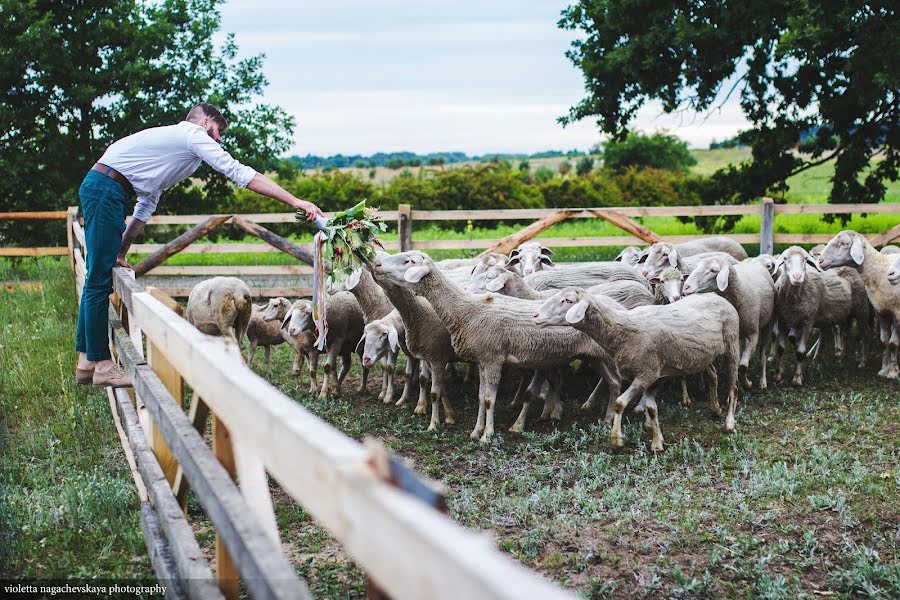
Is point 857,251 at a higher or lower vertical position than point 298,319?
higher

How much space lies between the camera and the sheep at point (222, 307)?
818cm

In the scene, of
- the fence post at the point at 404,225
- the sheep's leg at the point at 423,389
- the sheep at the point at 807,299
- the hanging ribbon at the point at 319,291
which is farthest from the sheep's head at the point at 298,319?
the sheep at the point at 807,299

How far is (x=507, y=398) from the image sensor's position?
28.7 feet

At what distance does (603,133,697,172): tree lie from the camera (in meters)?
38.5

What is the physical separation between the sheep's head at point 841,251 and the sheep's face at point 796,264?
0.73 ft

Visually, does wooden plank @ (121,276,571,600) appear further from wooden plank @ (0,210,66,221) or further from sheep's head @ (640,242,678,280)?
wooden plank @ (0,210,66,221)

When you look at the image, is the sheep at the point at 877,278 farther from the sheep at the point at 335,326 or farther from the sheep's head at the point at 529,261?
the sheep at the point at 335,326

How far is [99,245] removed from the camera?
5.12m

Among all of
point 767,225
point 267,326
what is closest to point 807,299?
point 767,225

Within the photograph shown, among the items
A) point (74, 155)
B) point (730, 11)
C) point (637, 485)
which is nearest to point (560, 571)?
point (637, 485)

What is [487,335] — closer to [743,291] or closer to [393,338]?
[393,338]

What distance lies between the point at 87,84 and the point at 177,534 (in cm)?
1539

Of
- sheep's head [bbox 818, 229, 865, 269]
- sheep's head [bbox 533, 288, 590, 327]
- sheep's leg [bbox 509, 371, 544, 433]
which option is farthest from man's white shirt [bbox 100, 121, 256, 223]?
sheep's head [bbox 818, 229, 865, 269]

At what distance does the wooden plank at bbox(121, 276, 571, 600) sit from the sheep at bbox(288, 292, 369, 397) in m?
6.48
